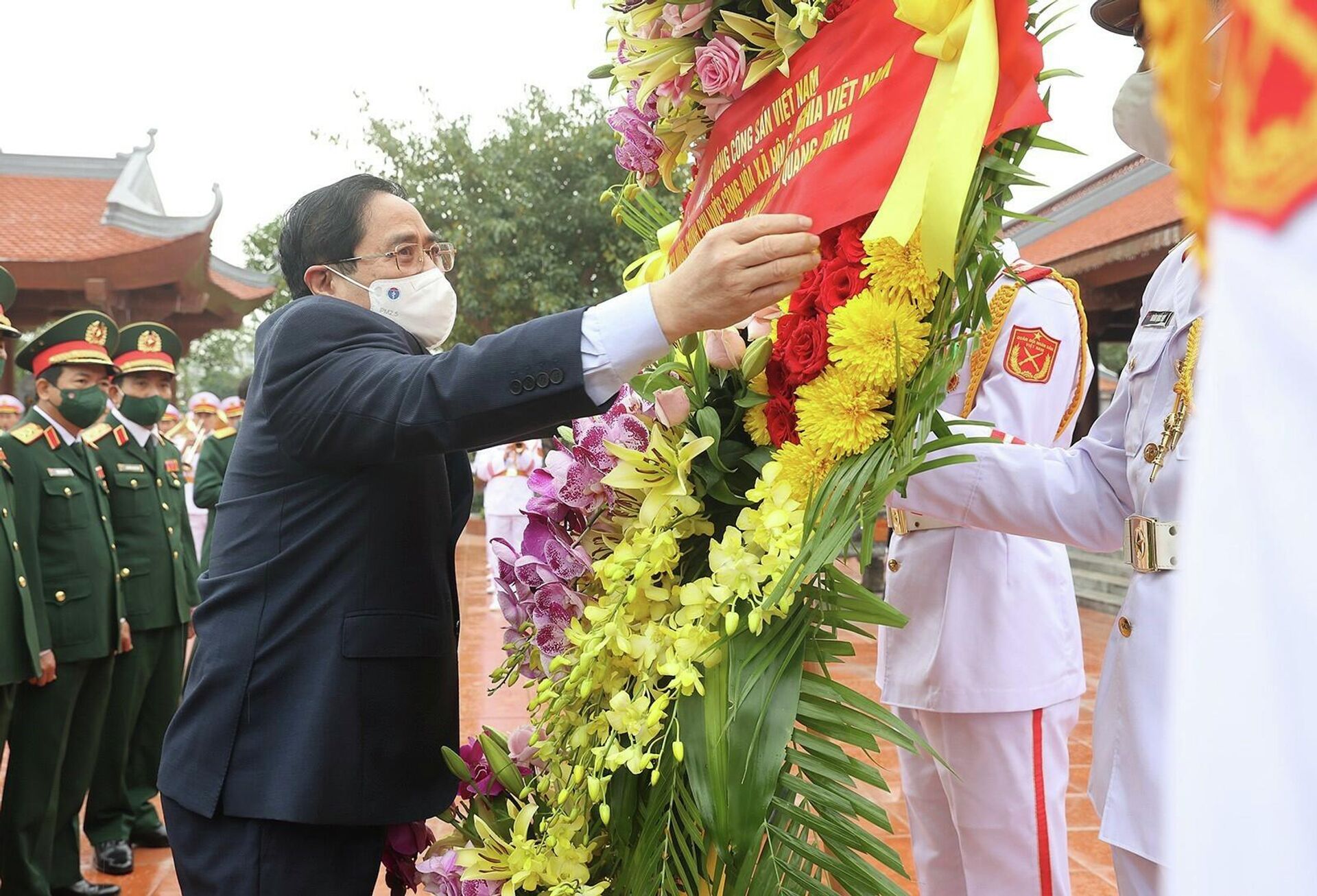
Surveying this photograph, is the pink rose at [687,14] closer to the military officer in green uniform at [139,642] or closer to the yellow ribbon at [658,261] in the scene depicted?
the yellow ribbon at [658,261]

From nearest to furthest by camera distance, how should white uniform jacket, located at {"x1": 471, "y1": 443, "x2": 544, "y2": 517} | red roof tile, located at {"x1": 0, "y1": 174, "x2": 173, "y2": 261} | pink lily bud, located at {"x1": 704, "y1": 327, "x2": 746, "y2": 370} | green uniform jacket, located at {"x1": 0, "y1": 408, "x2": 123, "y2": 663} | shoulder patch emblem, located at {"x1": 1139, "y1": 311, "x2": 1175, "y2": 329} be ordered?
1. pink lily bud, located at {"x1": 704, "y1": 327, "x2": 746, "y2": 370}
2. shoulder patch emblem, located at {"x1": 1139, "y1": 311, "x2": 1175, "y2": 329}
3. green uniform jacket, located at {"x1": 0, "y1": 408, "x2": 123, "y2": 663}
4. white uniform jacket, located at {"x1": 471, "y1": 443, "x2": 544, "y2": 517}
5. red roof tile, located at {"x1": 0, "y1": 174, "x2": 173, "y2": 261}

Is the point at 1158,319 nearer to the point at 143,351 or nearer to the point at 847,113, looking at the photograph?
the point at 847,113

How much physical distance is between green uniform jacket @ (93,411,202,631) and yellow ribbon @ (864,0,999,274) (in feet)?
13.4

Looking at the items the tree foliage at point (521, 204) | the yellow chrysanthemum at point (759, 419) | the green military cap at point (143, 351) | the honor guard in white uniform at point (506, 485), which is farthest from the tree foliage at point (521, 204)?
the yellow chrysanthemum at point (759, 419)

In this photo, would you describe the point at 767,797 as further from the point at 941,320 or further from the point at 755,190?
the point at 755,190

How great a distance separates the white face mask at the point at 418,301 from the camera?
6.24 ft

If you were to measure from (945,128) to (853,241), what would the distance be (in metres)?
0.19

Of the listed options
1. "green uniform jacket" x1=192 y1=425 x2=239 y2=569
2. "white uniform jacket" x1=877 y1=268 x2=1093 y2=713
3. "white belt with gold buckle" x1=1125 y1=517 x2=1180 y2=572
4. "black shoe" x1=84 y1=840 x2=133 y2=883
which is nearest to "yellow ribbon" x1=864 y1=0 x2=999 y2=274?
"white belt with gold buckle" x1=1125 y1=517 x2=1180 y2=572

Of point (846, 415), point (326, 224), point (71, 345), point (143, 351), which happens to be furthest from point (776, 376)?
point (143, 351)

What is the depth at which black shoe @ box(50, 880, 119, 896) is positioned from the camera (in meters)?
3.55

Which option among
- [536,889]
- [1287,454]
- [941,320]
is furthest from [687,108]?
[1287,454]

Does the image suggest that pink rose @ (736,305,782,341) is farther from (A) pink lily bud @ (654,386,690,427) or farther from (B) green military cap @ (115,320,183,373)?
(B) green military cap @ (115,320,183,373)

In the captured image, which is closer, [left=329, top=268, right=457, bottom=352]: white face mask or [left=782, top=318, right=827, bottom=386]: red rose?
[left=782, top=318, right=827, bottom=386]: red rose

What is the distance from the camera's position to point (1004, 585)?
2.11 metres
